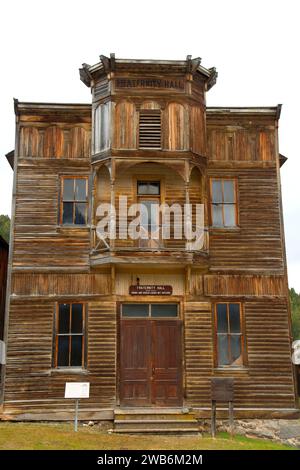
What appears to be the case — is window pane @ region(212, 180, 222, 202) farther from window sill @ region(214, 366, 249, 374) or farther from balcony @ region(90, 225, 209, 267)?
window sill @ region(214, 366, 249, 374)

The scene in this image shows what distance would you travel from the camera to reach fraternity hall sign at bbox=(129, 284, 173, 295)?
1778 centimetres

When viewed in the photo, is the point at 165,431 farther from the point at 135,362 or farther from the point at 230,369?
the point at 230,369

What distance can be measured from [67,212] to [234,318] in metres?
6.68

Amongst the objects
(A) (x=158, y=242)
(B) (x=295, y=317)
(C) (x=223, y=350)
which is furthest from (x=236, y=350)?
(B) (x=295, y=317)

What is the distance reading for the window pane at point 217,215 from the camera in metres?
18.8

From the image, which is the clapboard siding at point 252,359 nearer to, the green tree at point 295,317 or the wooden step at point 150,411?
the wooden step at point 150,411

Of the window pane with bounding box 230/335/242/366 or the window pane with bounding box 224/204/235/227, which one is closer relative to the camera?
the window pane with bounding box 230/335/242/366

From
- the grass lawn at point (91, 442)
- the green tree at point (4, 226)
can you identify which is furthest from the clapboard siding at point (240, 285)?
the green tree at point (4, 226)

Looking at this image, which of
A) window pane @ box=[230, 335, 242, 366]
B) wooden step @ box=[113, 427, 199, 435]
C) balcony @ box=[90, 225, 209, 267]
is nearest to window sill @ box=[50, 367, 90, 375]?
wooden step @ box=[113, 427, 199, 435]

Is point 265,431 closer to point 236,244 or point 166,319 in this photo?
point 166,319

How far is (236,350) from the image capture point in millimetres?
17844

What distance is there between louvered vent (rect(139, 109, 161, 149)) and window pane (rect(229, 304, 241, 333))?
233 inches
